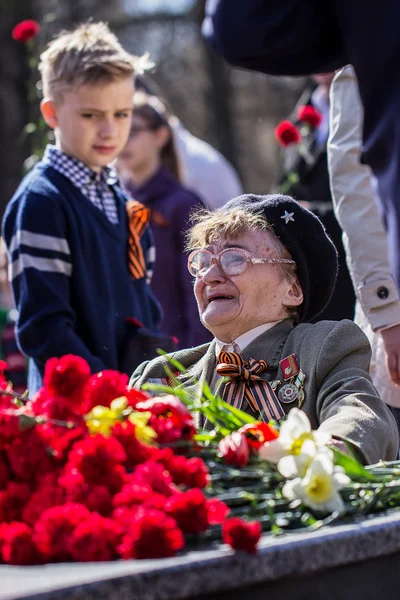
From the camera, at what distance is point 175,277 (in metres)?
6.25

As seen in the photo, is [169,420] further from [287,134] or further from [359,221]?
[287,134]

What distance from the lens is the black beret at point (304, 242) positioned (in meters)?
3.45

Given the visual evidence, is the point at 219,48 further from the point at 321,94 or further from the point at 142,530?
the point at 321,94

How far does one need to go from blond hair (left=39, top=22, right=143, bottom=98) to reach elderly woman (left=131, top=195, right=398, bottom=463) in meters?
1.16

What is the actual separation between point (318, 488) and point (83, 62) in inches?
109

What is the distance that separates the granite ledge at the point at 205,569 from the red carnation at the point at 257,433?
28 cm

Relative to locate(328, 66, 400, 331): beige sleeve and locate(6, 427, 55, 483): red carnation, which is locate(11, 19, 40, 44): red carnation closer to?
locate(328, 66, 400, 331): beige sleeve

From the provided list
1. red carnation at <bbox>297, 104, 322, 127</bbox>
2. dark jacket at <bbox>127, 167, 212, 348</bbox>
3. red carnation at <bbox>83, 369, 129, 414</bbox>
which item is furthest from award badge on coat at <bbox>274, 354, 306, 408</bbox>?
dark jacket at <bbox>127, 167, 212, 348</bbox>

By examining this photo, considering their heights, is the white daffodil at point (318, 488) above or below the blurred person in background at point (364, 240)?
below

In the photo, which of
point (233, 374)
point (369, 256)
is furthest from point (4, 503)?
point (369, 256)

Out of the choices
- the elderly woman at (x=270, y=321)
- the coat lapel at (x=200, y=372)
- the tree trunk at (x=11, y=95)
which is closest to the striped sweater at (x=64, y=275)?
the elderly woman at (x=270, y=321)

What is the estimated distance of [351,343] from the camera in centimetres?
316

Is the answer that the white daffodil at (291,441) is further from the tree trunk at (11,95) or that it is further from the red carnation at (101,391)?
the tree trunk at (11,95)

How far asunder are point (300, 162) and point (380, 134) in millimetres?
3542
